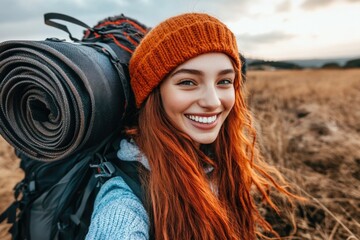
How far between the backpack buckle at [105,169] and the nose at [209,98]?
0.57 m

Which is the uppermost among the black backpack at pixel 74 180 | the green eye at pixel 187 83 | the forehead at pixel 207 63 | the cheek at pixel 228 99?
the forehead at pixel 207 63

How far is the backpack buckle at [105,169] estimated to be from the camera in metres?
1.64

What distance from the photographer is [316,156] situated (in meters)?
3.71

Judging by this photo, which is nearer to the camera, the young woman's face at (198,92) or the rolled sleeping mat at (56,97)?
the rolled sleeping mat at (56,97)

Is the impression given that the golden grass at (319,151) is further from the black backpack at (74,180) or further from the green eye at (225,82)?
the black backpack at (74,180)

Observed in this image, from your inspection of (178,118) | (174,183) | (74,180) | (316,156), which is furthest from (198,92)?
(316,156)

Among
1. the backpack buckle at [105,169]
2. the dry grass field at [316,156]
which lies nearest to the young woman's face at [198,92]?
the backpack buckle at [105,169]

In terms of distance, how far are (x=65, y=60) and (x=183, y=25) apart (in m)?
0.65

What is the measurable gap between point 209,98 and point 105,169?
2.17 ft

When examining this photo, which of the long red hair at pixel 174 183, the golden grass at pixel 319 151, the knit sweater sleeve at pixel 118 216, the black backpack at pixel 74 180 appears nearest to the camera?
the knit sweater sleeve at pixel 118 216

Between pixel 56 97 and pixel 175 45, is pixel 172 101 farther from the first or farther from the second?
pixel 56 97

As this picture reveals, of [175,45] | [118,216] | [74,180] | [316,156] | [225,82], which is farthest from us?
[316,156]

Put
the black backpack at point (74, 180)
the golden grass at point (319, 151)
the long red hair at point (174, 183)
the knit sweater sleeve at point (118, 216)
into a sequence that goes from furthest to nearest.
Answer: the golden grass at point (319, 151) < the black backpack at point (74, 180) < the long red hair at point (174, 183) < the knit sweater sleeve at point (118, 216)

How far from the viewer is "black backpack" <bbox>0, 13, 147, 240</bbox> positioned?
1727mm
